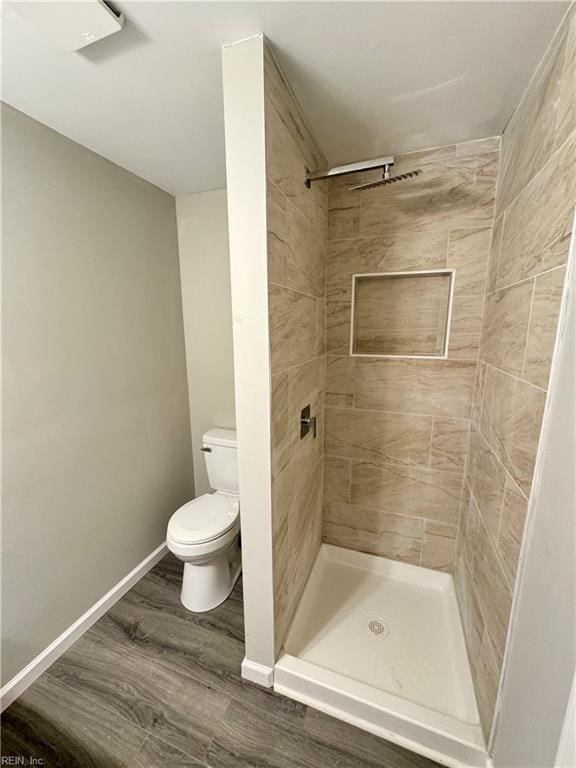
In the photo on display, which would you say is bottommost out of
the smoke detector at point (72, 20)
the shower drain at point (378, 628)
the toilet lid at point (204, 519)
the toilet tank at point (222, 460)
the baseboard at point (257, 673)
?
the shower drain at point (378, 628)

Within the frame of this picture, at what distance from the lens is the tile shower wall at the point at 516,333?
78cm

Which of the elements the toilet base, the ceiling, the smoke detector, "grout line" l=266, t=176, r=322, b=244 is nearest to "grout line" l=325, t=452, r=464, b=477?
the toilet base

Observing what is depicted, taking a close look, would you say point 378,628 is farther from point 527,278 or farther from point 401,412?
point 527,278

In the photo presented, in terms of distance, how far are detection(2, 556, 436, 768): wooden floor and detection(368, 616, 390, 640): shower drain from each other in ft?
1.23

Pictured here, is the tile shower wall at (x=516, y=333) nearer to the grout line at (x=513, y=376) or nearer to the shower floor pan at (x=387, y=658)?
the grout line at (x=513, y=376)

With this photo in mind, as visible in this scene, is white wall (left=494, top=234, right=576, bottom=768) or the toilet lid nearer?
white wall (left=494, top=234, right=576, bottom=768)

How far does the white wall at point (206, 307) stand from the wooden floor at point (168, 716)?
3.73ft

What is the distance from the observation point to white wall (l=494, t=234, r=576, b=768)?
58cm

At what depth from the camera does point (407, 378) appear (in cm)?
160

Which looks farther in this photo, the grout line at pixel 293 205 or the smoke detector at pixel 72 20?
the grout line at pixel 293 205

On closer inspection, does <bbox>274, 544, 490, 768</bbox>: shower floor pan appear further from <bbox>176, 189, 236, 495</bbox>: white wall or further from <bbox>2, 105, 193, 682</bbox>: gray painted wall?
<bbox>176, 189, 236, 495</bbox>: white wall

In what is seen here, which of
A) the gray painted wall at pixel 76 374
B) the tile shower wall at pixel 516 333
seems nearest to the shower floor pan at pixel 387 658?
the tile shower wall at pixel 516 333

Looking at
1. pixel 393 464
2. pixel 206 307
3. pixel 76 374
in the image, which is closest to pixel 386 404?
pixel 393 464

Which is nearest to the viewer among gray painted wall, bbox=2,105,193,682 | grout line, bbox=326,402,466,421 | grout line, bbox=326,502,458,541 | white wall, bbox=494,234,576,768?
white wall, bbox=494,234,576,768
